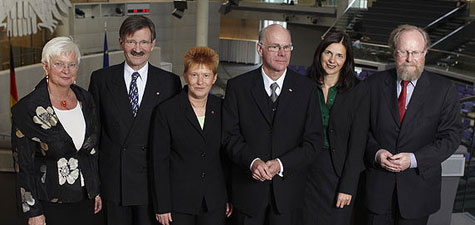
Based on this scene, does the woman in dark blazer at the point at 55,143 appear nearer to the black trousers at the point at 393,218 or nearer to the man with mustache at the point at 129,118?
the man with mustache at the point at 129,118

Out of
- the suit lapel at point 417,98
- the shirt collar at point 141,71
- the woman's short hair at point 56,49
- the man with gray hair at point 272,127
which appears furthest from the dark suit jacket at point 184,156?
the suit lapel at point 417,98

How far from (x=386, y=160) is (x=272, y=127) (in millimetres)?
734

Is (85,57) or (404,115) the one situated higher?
(404,115)

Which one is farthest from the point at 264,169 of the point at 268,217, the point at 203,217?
the point at 203,217

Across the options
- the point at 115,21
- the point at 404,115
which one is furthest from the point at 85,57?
the point at 404,115

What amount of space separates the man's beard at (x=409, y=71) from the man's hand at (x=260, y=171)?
1046 mm

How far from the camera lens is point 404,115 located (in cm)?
356

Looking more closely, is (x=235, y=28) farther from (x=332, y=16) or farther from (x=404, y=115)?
(x=404, y=115)

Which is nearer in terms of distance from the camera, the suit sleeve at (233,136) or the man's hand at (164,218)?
the suit sleeve at (233,136)

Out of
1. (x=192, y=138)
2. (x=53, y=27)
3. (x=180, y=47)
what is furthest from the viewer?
(x=180, y=47)

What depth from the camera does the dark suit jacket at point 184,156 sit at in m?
3.38

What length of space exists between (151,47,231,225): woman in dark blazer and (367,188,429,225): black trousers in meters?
1.03

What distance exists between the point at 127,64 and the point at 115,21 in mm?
12746

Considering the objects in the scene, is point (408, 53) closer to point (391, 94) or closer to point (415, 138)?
point (391, 94)
